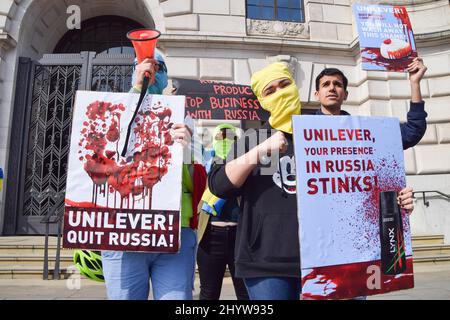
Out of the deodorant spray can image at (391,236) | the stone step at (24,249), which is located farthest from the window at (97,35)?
the deodorant spray can image at (391,236)

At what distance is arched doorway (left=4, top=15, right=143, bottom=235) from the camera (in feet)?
29.3

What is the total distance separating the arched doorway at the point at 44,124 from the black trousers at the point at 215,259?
6824 millimetres

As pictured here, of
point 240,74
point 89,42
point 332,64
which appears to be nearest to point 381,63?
point 240,74

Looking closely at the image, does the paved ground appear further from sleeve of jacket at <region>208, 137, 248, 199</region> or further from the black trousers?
sleeve of jacket at <region>208, 137, 248, 199</region>

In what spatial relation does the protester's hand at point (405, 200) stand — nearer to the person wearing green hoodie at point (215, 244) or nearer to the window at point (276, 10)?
the person wearing green hoodie at point (215, 244)

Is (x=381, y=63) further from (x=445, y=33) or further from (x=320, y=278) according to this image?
(x=445, y=33)

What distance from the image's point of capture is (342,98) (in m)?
2.15

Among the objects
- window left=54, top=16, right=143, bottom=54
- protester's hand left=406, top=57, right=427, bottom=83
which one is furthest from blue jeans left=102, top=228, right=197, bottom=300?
window left=54, top=16, right=143, bottom=54

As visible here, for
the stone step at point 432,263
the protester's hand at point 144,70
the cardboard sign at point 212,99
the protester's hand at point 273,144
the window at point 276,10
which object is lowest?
the stone step at point 432,263

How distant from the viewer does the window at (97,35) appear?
11.5 metres

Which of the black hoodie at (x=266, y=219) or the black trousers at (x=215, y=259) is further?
the black trousers at (x=215, y=259)

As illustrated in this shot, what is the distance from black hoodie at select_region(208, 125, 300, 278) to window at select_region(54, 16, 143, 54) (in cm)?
1087

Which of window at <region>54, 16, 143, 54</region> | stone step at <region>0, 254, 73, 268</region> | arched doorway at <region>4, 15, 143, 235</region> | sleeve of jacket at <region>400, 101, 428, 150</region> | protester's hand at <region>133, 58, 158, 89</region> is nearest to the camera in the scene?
protester's hand at <region>133, 58, 158, 89</region>
